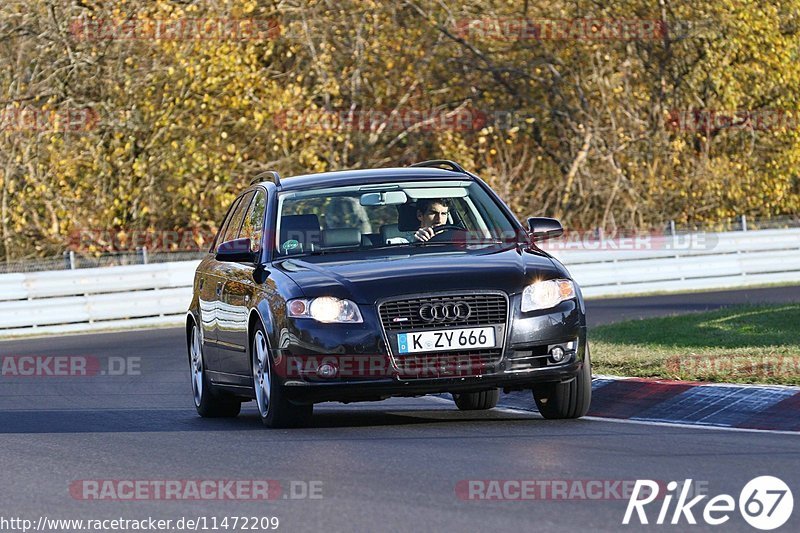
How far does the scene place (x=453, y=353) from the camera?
395 inches

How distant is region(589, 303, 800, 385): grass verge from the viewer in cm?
1189

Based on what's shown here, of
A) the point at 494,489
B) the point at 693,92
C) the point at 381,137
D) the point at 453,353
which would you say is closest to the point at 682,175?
the point at 693,92

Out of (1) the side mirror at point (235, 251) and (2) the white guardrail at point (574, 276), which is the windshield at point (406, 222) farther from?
(2) the white guardrail at point (574, 276)

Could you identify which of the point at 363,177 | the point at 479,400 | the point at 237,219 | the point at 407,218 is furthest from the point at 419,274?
the point at 237,219

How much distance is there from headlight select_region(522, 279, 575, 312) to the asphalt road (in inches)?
29.9

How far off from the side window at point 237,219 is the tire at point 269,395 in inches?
76.7

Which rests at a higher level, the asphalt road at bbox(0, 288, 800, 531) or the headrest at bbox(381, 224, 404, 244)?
the headrest at bbox(381, 224, 404, 244)

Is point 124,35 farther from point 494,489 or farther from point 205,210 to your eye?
point 494,489

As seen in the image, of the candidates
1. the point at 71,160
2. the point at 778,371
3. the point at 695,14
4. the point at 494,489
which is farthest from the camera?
the point at 695,14

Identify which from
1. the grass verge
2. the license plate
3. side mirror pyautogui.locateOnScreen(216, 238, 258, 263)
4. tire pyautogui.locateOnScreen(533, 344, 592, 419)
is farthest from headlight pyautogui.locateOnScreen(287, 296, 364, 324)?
the grass verge

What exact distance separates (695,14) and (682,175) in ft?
11.9

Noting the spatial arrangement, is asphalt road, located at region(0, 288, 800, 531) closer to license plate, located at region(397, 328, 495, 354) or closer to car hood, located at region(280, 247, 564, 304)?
license plate, located at region(397, 328, 495, 354)

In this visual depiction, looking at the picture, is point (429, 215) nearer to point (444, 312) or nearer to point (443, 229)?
point (443, 229)

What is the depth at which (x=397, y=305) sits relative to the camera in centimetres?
1007
